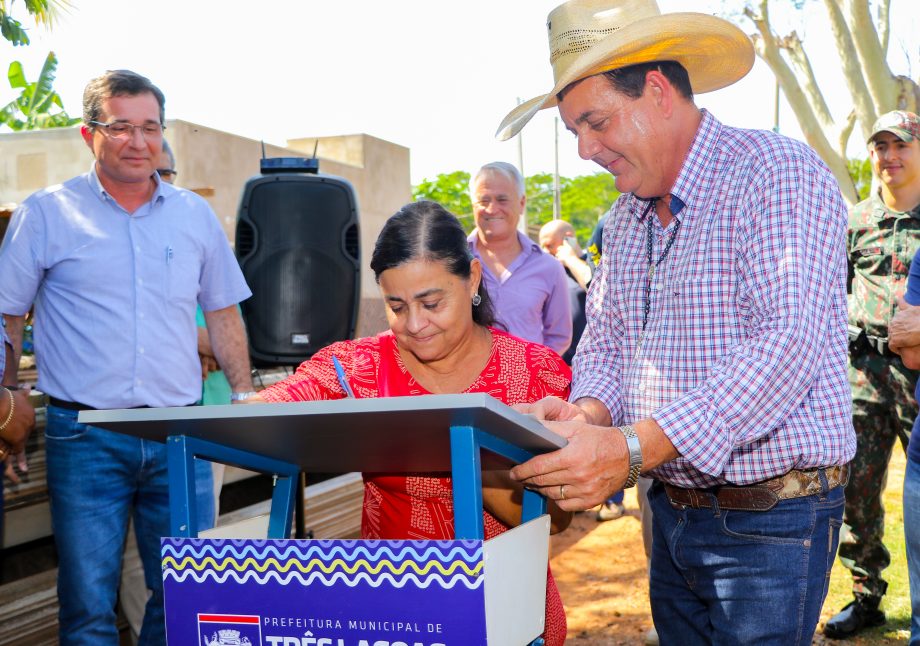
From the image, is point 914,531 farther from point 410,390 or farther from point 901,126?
point 901,126

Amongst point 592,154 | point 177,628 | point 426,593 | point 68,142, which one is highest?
point 68,142

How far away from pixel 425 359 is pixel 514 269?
97.9 inches

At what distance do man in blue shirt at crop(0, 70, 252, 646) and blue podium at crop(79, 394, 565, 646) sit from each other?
157 centimetres

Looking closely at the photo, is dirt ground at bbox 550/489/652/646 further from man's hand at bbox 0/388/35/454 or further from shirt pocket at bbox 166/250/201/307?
man's hand at bbox 0/388/35/454

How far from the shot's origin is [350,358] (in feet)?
7.36

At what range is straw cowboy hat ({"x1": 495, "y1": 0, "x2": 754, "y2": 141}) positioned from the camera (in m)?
1.84

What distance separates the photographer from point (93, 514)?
2.88 meters

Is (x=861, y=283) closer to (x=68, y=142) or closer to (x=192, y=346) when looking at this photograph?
(x=192, y=346)

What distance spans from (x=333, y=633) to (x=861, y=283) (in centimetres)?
341

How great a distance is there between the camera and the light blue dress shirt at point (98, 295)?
2965mm

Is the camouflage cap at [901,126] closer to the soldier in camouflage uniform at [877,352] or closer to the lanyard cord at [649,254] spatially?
the soldier in camouflage uniform at [877,352]

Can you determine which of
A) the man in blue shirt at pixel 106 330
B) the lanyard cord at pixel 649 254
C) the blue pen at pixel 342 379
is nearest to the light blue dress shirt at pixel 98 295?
the man in blue shirt at pixel 106 330

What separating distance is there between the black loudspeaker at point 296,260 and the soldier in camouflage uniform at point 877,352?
2329mm

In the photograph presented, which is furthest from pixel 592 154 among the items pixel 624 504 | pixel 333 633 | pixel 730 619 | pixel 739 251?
pixel 624 504
